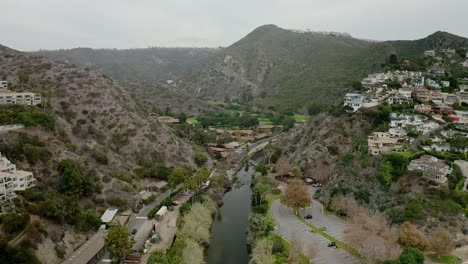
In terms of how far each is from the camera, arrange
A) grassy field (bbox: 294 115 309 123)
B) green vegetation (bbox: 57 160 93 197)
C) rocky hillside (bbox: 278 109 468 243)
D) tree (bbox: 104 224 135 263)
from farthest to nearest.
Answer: grassy field (bbox: 294 115 309 123) → green vegetation (bbox: 57 160 93 197) → rocky hillside (bbox: 278 109 468 243) → tree (bbox: 104 224 135 263)

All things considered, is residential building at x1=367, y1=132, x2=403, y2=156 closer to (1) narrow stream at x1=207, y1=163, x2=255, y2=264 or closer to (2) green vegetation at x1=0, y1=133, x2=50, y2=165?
(1) narrow stream at x1=207, y1=163, x2=255, y2=264

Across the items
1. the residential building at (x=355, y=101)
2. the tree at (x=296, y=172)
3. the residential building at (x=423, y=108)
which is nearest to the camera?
the tree at (x=296, y=172)

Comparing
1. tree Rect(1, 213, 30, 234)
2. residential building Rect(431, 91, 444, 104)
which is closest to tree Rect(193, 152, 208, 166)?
tree Rect(1, 213, 30, 234)

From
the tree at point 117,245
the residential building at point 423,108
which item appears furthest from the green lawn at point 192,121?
the tree at point 117,245

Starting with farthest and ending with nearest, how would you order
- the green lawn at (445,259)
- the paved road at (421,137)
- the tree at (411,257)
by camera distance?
the paved road at (421,137)
the green lawn at (445,259)
the tree at (411,257)

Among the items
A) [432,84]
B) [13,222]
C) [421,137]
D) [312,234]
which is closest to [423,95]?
[432,84]

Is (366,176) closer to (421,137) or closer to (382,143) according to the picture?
(382,143)

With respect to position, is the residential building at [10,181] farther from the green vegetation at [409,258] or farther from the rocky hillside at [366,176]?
the rocky hillside at [366,176]

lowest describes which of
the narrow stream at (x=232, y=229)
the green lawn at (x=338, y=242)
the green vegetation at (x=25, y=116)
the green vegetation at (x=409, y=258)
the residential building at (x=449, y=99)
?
the narrow stream at (x=232, y=229)
